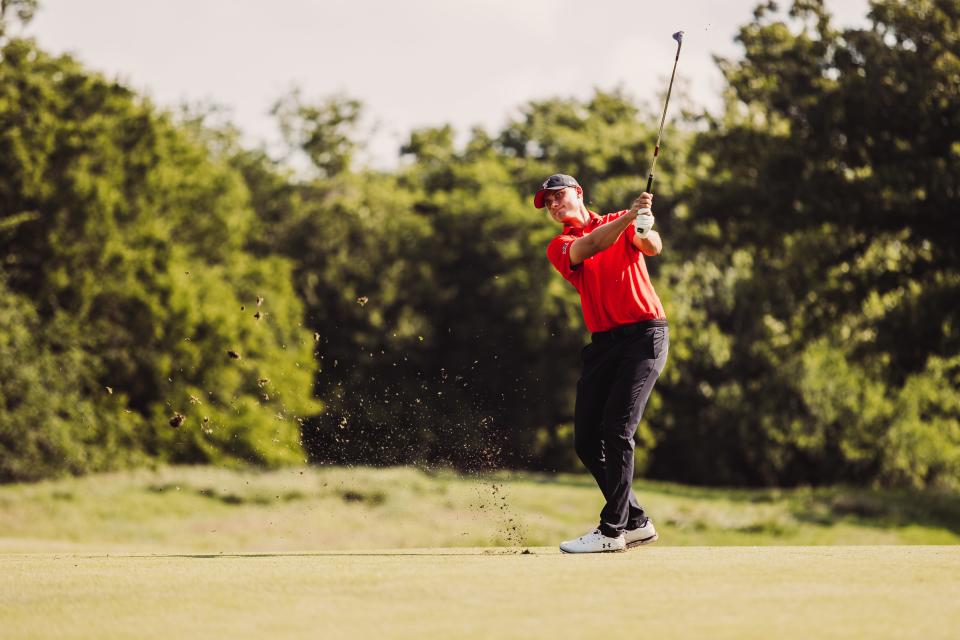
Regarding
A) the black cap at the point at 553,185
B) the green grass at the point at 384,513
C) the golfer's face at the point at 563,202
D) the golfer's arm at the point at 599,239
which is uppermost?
the black cap at the point at 553,185

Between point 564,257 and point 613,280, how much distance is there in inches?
14.5

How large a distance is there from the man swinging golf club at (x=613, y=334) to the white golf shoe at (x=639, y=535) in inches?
2.6

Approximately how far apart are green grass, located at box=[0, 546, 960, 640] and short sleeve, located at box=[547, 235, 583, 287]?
6.28 feet

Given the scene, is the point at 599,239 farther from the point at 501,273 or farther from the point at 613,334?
the point at 501,273

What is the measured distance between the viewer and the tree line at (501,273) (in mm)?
27859

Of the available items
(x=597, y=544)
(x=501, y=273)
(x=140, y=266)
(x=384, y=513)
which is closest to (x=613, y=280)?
(x=597, y=544)

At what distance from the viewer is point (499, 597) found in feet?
21.8

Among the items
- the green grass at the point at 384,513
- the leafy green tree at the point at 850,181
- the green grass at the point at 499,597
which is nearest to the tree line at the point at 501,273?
the leafy green tree at the point at 850,181

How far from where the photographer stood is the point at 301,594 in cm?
686

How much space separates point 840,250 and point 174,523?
16574 mm

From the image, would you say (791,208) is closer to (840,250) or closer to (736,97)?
(840,250)

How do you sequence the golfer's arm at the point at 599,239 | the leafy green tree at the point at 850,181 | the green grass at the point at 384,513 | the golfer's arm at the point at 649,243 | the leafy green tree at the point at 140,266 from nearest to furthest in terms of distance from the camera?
the golfer's arm at the point at 599,239 → the golfer's arm at the point at 649,243 → the leafy green tree at the point at 850,181 → the green grass at the point at 384,513 → the leafy green tree at the point at 140,266

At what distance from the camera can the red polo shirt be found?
29.2 ft

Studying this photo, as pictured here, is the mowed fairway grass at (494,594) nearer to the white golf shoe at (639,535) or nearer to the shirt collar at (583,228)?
the white golf shoe at (639,535)
